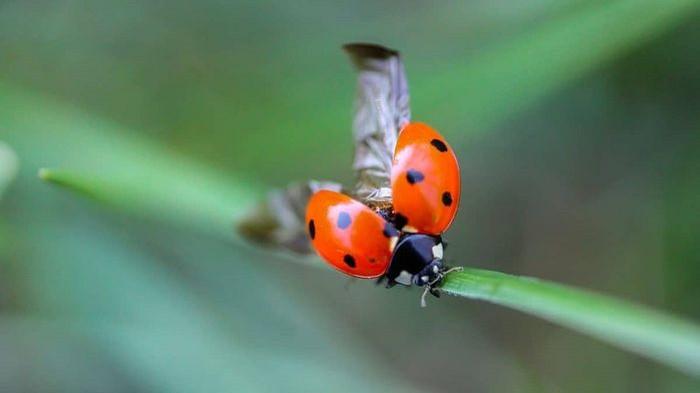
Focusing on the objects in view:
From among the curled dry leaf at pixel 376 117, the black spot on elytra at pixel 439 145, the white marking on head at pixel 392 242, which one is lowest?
the white marking on head at pixel 392 242

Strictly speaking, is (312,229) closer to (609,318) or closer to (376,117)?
(376,117)

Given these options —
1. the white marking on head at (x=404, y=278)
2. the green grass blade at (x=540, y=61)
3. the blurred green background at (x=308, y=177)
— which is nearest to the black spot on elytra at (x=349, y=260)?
the white marking on head at (x=404, y=278)

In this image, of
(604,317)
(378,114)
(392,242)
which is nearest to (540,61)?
(378,114)

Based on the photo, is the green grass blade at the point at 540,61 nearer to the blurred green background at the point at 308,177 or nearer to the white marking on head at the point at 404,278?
the blurred green background at the point at 308,177

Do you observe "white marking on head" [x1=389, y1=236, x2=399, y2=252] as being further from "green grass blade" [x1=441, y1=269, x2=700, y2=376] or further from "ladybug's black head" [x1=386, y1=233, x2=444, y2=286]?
"green grass blade" [x1=441, y1=269, x2=700, y2=376]

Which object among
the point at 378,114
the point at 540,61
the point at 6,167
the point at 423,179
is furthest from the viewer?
the point at 540,61
